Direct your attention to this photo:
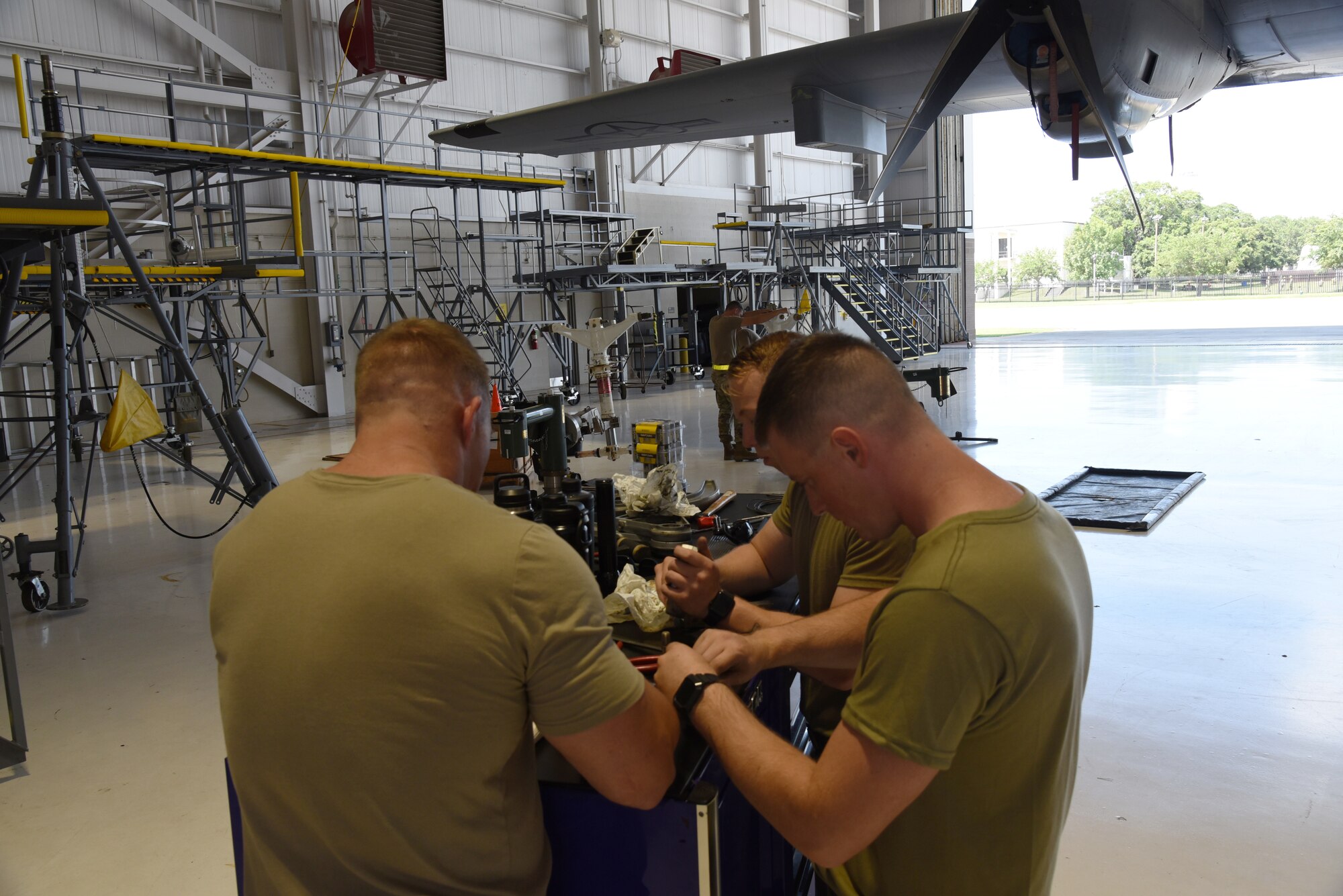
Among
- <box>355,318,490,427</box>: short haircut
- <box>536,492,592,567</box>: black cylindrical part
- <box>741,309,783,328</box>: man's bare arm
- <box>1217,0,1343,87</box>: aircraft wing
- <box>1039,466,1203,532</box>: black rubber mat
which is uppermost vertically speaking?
<box>1217,0,1343,87</box>: aircraft wing

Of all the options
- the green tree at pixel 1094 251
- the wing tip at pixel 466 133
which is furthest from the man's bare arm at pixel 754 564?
the green tree at pixel 1094 251

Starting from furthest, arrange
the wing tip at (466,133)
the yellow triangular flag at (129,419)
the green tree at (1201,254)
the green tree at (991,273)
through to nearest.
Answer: the green tree at (991,273)
the green tree at (1201,254)
the wing tip at (466,133)
the yellow triangular flag at (129,419)

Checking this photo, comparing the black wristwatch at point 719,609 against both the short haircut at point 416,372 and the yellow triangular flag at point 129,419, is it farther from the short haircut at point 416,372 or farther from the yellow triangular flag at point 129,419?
the yellow triangular flag at point 129,419

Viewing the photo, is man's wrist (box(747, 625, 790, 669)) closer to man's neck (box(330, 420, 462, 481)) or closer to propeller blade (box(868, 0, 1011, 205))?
man's neck (box(330, 420, 462, 481))

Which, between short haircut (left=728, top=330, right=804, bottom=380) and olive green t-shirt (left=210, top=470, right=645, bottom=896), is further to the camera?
short haircut (left=728, top=330, right=804, bottom=380)

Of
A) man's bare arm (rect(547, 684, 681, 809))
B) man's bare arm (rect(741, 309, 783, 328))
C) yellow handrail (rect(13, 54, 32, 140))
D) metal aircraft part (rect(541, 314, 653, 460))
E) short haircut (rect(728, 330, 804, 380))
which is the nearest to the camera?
man's bare arm (rect(547, 684, 681, 809))

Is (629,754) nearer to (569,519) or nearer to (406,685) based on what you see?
(406,685)

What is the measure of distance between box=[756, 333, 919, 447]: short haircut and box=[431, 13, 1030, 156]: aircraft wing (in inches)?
182

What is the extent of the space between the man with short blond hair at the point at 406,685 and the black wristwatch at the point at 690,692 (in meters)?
0.12

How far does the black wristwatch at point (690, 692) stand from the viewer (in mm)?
1480

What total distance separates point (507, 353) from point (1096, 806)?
11390mm

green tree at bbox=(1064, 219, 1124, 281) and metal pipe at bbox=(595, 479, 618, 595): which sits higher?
green tree at bbox=(1064, 219, 1124, 281)

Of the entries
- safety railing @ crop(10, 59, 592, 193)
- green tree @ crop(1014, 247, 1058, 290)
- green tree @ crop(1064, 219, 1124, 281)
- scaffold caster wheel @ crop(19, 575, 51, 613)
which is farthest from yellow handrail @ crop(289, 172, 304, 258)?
green tree @ crop(1014, 247, 1058, 290)

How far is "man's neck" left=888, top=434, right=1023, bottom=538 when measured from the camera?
1317 mm
